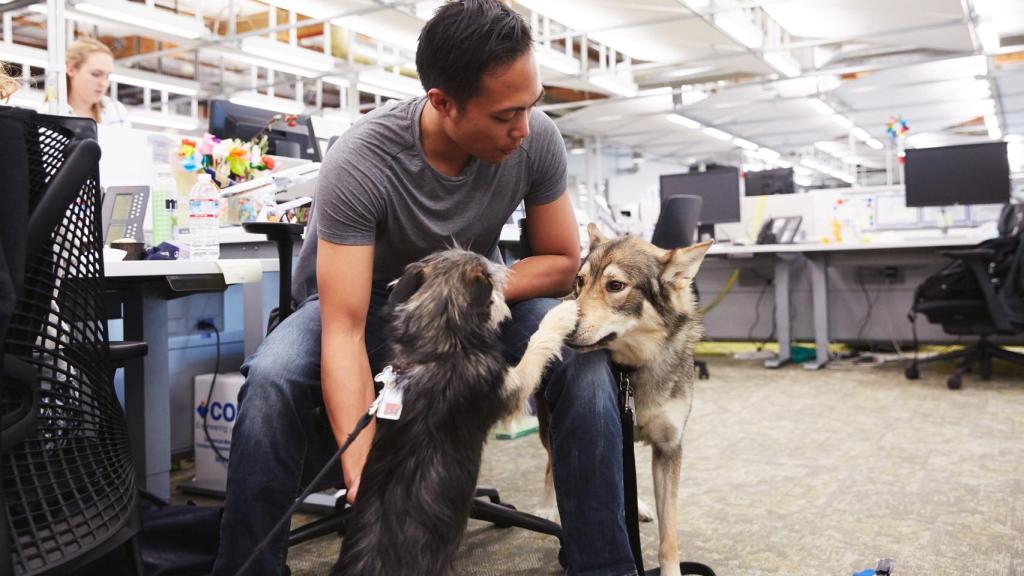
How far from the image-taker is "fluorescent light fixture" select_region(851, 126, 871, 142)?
1551 centimetres

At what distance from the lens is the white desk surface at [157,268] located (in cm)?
176

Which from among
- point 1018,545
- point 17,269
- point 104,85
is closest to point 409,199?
point 17,269

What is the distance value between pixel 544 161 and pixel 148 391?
4.49ft

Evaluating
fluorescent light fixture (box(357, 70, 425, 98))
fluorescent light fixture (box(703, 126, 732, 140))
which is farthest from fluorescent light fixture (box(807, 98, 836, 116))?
fluorescent light fixture (box(357, 70, 425, 98))

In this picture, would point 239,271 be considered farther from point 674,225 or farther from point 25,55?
point 25,55

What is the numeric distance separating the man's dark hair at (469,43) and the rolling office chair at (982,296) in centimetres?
432

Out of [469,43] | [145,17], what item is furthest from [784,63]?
[469,43]

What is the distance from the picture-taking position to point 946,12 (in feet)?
27.6

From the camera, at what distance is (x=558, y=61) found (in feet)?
33.5

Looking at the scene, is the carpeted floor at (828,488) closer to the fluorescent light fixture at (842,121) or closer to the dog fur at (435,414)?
the dog fur at (435,414)

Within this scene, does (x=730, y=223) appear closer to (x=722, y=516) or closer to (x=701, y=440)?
(x=701, y=440)

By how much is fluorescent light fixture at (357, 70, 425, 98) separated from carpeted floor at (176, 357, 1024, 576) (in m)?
7.32

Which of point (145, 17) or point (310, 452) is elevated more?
point (145, 17)

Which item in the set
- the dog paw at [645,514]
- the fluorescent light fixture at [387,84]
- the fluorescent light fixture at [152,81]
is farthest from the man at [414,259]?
the fluorescent light fixture at [152,81]
